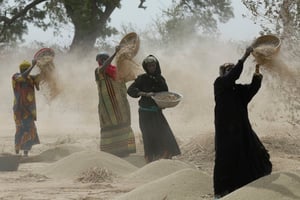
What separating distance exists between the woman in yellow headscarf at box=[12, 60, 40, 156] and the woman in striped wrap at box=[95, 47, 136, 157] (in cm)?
134

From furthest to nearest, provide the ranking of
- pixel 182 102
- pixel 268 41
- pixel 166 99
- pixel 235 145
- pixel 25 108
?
pixel 182 102, pixel 25 108, pixel 166 99, pixel 268 41, pixel 235 145

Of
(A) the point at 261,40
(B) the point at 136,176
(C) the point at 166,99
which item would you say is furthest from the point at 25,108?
(A) the point at 261,40

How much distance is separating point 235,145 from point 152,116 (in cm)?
311

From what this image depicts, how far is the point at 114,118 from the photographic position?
991cm

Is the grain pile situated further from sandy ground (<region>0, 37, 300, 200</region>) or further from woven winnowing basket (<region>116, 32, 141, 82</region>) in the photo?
woven winnowing basket (<region>116, 32, 141, 82</region>)

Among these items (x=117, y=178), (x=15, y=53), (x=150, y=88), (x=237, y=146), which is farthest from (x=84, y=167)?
(x=15, y=53)

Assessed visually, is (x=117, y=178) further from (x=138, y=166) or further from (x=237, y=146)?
(x=237, y=146)

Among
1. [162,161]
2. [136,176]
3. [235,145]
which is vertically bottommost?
[136,176]

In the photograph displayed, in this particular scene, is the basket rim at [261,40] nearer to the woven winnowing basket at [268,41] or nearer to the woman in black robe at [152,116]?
the woven winnowing basket at [268,41]

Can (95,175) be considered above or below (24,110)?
below

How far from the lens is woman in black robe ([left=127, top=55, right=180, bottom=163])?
8961mm

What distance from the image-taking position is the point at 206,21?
30.9 m

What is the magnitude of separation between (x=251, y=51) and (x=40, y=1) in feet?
72.7

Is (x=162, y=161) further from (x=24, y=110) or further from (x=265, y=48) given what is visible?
(x=24, y=110)
